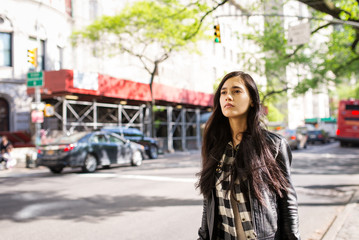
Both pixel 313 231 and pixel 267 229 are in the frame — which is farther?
pixel 313 231

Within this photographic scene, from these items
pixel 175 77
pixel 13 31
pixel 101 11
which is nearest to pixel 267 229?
pixel 13 31

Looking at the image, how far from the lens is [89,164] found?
12734mm

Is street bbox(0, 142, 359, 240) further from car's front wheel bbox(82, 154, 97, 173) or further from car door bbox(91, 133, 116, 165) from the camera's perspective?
car door bbox(91, 133, 116, 165)

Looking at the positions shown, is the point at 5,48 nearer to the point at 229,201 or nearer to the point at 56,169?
the point at 56,169

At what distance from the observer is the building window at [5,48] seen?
20047 mm

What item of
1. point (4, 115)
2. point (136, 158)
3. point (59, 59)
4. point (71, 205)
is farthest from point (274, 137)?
point (59, 59)

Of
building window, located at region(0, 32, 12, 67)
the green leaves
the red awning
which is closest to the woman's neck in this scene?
the red awning

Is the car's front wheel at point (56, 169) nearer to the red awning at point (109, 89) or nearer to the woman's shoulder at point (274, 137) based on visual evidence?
the red awning at point (109, 89)

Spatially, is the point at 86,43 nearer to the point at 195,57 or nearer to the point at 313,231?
the point at 195,57

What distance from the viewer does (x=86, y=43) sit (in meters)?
25.5

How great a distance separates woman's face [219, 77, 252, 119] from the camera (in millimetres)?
2168

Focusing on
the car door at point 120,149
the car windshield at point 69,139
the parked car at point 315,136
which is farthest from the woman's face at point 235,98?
the parked car at point 315,136

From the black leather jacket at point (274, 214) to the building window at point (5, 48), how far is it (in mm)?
21092

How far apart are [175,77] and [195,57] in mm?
5134
